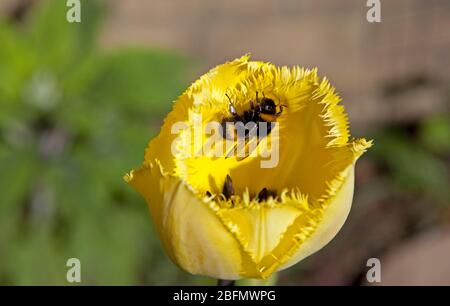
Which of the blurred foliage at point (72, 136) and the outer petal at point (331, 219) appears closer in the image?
the outer petal at point (331, 219)

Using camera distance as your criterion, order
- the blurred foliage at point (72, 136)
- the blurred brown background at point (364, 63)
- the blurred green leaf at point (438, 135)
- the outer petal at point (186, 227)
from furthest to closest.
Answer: the blurred green leaf at point (438, 135) < the blurred brown background at point (364, 63) < the blurred foliage at point (72, 136) < the outer petal at point (186, 227)

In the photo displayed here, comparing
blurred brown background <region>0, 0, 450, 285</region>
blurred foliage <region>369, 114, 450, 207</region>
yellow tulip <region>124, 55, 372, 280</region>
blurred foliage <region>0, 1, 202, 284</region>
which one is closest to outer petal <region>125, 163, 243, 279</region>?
yellow tulip <region>124, 55, 372, 280</region>

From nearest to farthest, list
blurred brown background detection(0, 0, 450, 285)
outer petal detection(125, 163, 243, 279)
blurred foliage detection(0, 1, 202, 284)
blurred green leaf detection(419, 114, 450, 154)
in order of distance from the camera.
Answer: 1. outer petal detection(125, 163, 243, 279)
2. blurred foliage detection(0, 1, 202, 284)
3. blurred brown background detection(0, 0, 450, 285)
4. blurred green leaf detection(419, 114, 450, 154)

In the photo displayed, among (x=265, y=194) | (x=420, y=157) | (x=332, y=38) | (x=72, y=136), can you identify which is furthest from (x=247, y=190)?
(x=332, y=38)

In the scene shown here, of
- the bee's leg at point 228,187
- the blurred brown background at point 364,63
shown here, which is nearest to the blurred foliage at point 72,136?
the blurred brown background at point 364,63

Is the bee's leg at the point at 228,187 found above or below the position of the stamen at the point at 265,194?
above

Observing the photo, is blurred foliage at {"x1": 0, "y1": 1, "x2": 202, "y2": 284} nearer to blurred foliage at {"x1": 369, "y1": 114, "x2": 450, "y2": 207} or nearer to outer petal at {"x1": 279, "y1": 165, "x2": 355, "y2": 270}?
blurred foliage at {"x1": 369, "y1": 114, "x2": 450, "y2": 207}

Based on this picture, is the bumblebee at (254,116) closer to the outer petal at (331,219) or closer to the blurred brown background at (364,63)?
the outer petal at (331,219)

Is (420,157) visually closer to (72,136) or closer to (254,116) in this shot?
(72,136)
